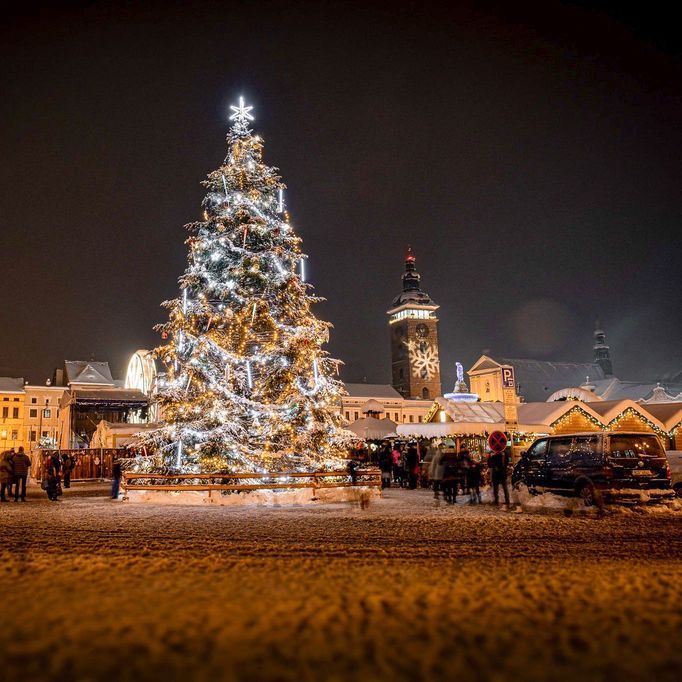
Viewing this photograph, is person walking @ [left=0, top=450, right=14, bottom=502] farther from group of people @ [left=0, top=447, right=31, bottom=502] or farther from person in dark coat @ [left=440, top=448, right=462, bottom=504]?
person in dark coat @ [left=440, top=448, right=462, bottom=504]

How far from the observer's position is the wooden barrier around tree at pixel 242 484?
18609 mm

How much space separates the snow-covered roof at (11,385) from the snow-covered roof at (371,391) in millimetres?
51706

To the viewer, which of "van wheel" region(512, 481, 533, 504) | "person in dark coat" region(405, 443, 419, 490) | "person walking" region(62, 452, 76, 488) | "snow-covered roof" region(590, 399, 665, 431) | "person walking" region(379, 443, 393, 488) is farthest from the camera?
"snow-covered roof" region(590, 399, 665, 431)

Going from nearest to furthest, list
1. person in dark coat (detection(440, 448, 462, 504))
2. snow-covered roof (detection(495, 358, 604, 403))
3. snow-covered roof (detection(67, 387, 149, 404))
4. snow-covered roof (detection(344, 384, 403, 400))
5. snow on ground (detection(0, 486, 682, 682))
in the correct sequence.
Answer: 1. snow on ground (detection(0, 486, 682, 682))
2. person in dark coat (detection(440, 448, 462, 504))
3. snow-covered roof (detection(67, 387, 149, 404))
4. snow-covered roof (detection(495, 358, 604, 403))
5. snow-covered roof (detection(344, 384, 403, 400))

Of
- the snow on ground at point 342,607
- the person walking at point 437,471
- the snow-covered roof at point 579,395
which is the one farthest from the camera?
the snow-covered roof at point 579,395

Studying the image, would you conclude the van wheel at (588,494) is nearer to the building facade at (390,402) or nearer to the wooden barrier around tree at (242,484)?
the wooden barrier around tree at (242,484)

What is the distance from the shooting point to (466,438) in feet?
105

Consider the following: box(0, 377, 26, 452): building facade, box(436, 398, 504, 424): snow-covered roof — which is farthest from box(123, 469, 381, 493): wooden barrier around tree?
box(0, 377, 26, 452): building facade

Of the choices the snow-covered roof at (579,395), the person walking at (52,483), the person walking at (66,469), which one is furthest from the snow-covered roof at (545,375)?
the person walking at (52,483)

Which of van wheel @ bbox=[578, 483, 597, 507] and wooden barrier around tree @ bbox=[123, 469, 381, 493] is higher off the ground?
wooden barrier around tree @ bbox=[123, 469, 381, 493]

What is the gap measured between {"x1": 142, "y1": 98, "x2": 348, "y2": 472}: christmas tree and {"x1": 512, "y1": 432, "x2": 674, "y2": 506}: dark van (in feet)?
25.0

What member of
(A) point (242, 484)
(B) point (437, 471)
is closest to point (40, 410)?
(A) point (242, 484)

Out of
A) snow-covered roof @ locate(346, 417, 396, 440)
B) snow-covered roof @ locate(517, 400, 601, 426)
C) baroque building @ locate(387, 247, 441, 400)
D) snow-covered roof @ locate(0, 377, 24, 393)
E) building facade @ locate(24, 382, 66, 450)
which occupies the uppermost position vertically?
baroque building @ locate(387, 247, 441, 400)

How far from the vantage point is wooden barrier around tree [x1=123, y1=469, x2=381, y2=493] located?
733 inches
